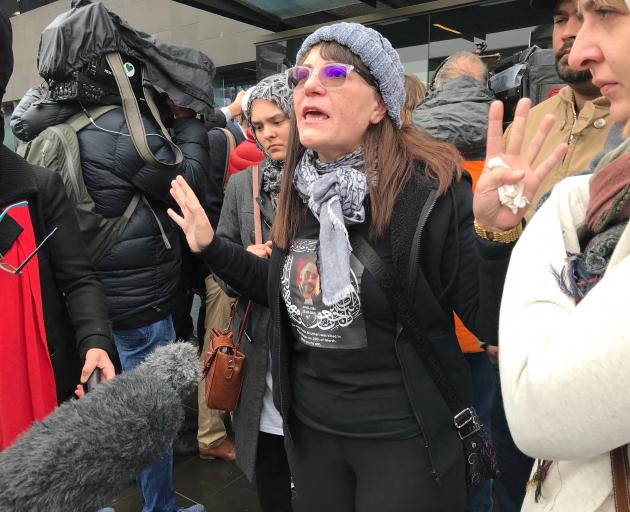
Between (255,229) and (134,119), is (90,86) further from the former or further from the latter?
(255,229)

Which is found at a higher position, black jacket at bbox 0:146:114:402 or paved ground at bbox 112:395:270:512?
black jacket at bbox 0:146:114:402

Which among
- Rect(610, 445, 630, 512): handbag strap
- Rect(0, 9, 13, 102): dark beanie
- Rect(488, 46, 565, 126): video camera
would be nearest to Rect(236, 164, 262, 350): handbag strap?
Rect(0, 9, 13, 102): dark beanie

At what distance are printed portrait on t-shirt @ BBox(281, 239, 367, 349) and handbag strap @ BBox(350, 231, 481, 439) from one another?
55 mm

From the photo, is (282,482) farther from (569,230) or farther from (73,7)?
(73,7)

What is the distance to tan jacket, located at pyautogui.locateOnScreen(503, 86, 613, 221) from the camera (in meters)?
1.90

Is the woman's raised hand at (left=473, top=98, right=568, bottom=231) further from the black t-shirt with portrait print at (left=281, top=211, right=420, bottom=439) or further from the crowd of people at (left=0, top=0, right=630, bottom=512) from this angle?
the black t-shirt with portrait print at (left=281, top=211, right=420, bottom=439)

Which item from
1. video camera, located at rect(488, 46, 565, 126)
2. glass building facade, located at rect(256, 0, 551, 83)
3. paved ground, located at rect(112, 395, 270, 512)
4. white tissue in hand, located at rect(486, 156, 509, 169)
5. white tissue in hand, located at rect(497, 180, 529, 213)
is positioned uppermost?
glass building facade, located at rect(256, 0, 551, 83)

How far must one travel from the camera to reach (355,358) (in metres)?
1.54

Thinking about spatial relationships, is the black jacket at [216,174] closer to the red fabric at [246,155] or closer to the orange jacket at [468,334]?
the red fabric at [246,155]

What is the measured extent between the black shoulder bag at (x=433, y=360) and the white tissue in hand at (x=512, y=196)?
37 cm

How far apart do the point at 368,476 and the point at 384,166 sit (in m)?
0.97

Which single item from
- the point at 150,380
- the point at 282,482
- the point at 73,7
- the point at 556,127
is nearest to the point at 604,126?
the point at 556,127

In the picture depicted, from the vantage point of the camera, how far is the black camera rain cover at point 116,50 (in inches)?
93.5

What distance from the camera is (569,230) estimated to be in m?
1.00
